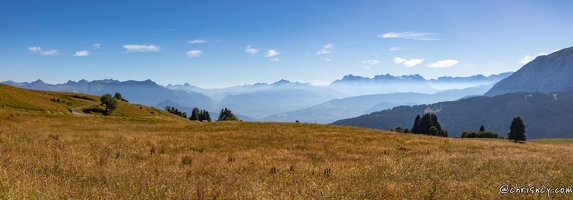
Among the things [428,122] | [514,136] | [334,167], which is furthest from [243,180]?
[428,122]

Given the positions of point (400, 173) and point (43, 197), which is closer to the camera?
point (43, 197)

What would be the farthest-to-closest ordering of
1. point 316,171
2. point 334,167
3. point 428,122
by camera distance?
point 428,122 < point 334,167 < point 316,171

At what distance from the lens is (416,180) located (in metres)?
9.44

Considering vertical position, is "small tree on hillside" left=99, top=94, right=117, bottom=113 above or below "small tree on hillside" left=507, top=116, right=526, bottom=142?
above

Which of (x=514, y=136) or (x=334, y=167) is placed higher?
(x=334, y=167)

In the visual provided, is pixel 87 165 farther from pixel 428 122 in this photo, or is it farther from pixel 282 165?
pixel 428 122

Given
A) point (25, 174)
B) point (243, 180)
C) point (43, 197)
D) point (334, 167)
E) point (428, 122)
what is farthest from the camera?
point (428, 122)

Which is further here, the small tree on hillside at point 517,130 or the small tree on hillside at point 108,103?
the small tree on hillside at point 517,130

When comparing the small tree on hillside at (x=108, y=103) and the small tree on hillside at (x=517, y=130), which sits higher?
the small tree on hillside at (x=108, y=103)

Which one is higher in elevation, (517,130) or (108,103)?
(108,103)

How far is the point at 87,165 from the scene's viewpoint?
9.58 meters

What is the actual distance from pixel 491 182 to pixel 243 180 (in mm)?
7535

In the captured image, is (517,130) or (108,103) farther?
(517,130)

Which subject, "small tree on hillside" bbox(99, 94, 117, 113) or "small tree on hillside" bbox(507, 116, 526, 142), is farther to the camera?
"small tree on hillside" bbox(507, 116, 526, 142)
